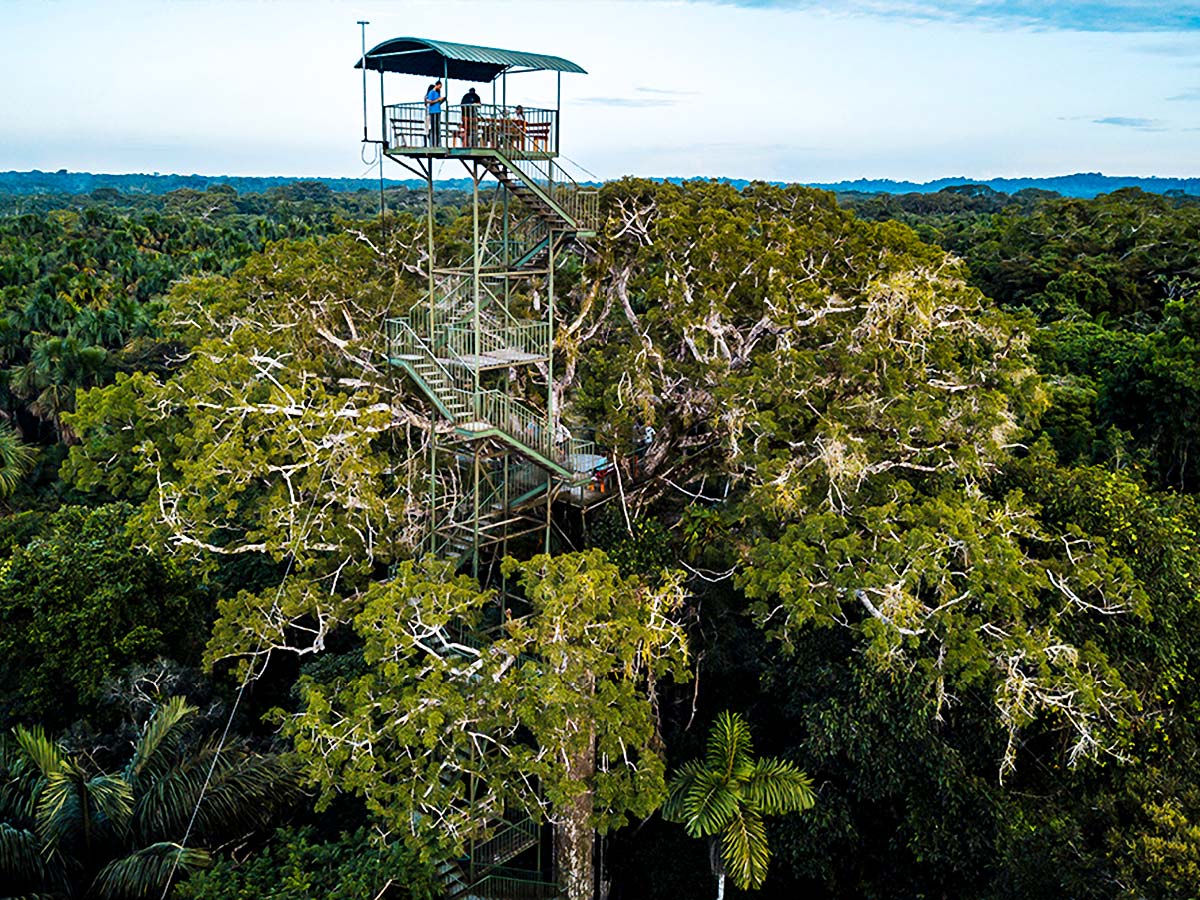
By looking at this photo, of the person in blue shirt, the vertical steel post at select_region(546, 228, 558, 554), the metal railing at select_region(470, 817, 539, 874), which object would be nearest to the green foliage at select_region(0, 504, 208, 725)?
the metal railing at select_region(470, 817, 539, 874)

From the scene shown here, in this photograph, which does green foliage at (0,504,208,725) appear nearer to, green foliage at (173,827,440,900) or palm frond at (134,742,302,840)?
palm frond at (134,742,302,840)

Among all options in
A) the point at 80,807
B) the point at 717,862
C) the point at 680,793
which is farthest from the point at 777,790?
the point at 80,807

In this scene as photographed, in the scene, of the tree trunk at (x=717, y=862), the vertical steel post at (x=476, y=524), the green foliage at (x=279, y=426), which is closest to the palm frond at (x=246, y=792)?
the green foliage at (x=279, y=426)

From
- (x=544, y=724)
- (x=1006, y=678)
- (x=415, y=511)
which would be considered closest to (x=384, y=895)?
(x=544, y=724)

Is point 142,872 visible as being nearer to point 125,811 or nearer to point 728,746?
point 125,811

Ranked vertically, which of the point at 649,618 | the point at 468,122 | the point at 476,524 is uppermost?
the point at 468,122
